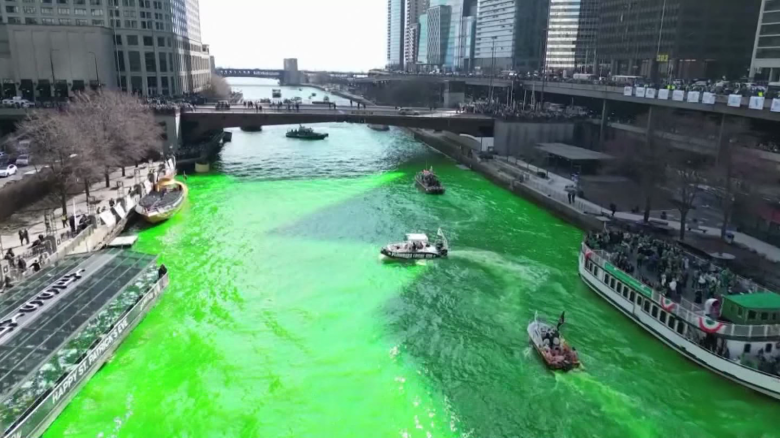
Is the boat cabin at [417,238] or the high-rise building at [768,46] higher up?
the high-rise building at [768,46]

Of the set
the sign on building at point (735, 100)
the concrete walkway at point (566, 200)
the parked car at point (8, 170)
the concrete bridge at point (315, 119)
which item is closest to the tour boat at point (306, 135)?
the concrete bridge at point (315, 119)

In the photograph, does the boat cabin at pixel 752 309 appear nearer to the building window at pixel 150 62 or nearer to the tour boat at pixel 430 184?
the tour boat at pixel 430 184

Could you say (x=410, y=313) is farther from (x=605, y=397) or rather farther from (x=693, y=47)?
(x=693, y=47)

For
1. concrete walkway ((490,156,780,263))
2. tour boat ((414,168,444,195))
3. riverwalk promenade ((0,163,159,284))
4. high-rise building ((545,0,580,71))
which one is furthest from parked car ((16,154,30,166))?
high-rise building ((545,0,580,71))

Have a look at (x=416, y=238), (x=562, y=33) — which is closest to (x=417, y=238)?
(x=416, y=238)

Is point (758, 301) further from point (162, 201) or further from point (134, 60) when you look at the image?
point (134, 60)

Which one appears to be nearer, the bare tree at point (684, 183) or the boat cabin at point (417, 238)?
the bare tree at point (684, 183)

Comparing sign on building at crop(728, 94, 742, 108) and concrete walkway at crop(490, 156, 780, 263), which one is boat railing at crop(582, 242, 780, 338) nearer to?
concrete walkway at crop(490, 156, 780, 263)
